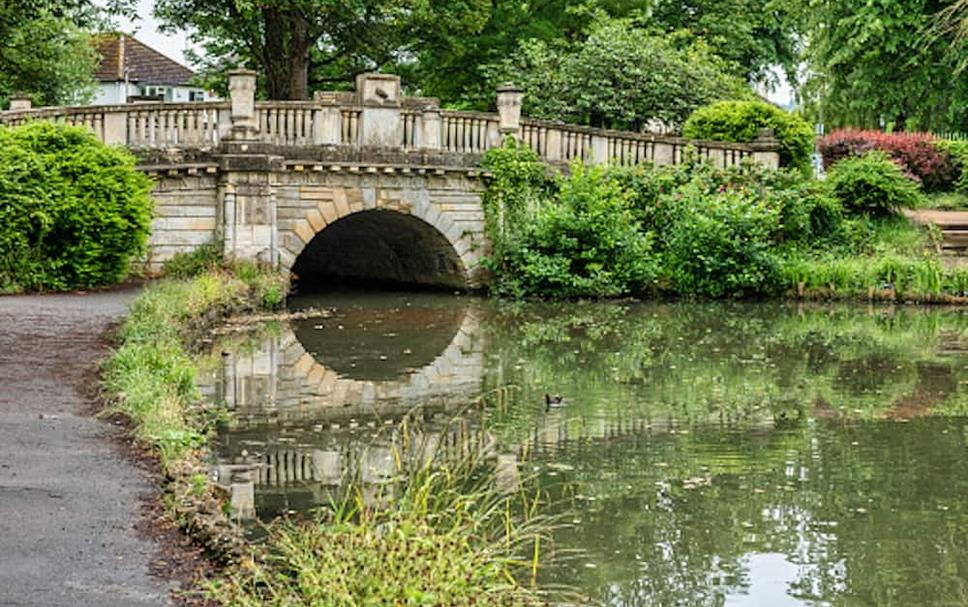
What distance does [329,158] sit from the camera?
24.0 m

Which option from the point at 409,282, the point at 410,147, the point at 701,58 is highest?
the point at 701,58

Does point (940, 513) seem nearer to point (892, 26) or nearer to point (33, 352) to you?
point (33, 352)

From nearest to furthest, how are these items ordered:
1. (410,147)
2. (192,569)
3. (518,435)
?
(192,569)
(518,435)
(410,147)

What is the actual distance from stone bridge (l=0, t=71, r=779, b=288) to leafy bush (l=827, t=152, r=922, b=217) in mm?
1715

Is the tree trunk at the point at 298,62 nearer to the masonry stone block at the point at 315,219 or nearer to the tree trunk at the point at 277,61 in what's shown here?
the tree trunk at the point at 277,61

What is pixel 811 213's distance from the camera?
26453mm

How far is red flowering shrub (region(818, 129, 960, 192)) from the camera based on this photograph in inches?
1186

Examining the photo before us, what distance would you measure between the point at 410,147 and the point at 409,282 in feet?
14.8

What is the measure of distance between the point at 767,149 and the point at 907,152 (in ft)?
17.1

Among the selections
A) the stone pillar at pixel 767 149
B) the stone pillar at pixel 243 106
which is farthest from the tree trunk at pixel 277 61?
the stone pillar at pixel 767 149

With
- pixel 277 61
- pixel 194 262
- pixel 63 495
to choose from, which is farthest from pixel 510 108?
pixel 63 495

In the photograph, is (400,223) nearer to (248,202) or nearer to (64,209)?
Result: (248,202)

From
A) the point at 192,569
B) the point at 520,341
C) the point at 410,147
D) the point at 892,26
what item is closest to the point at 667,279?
the point at 410,147

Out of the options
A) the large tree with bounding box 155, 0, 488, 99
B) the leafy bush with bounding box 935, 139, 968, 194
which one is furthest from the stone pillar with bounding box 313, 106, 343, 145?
the leafy bush with bounding box 935, 139, 968, 194
